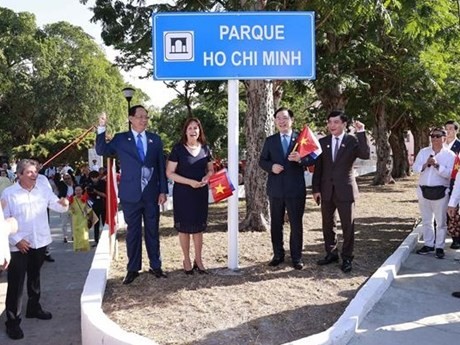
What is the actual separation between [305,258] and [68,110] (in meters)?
37.0

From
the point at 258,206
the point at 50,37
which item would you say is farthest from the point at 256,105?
the point at 50,37


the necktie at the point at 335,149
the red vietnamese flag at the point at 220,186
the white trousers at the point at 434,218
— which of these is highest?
the necktie at the point at 335,149

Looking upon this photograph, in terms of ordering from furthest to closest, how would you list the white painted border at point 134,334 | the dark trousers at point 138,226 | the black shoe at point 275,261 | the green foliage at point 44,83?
the green foliage at point 44,83
the black shoe at point 275,261
the dark trousers at point 138,226
the white painted border at point 134,334

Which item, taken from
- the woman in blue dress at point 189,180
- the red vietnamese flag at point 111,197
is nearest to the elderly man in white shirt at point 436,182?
the woman in blue dress at point 189,180

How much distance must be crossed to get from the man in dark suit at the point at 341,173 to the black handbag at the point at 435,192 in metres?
1.66

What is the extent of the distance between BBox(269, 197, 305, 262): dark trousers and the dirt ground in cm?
23

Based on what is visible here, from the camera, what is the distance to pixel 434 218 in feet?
26.4

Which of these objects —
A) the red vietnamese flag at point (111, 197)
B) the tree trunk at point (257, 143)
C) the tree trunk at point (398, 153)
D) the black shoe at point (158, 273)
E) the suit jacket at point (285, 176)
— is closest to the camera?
the black shoe at point (158, 273)

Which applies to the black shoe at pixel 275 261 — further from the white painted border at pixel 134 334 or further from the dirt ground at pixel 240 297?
the white painted border at pixel 134 334

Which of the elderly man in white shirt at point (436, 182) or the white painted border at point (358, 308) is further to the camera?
the elderly man in white shirt at point (436, 182)

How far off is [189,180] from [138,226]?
0.78 meters

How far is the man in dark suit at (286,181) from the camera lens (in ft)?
21.3

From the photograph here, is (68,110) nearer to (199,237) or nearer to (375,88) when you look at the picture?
A: (375,88)

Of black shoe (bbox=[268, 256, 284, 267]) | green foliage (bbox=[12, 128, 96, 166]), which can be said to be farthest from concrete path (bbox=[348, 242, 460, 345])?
green foliage (bbox=[12, 128, 96, 166])
